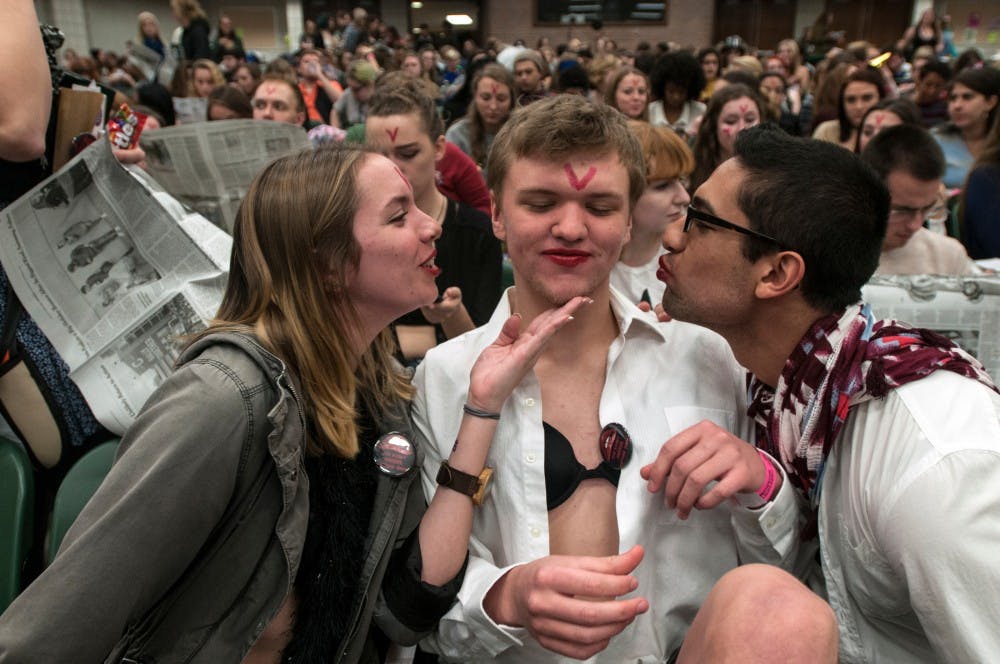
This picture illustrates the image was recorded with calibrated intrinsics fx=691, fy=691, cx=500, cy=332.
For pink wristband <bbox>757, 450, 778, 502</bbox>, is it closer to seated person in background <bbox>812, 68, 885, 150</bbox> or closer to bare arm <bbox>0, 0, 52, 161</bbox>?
bare arm <bbox>0, 0, 52, 161</bbox>

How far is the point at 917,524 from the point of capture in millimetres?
1125

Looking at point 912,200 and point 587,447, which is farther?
point 912,200

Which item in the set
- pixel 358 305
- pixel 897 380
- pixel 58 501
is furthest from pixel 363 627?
pixel 897 380

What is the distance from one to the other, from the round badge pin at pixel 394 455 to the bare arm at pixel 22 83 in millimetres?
991

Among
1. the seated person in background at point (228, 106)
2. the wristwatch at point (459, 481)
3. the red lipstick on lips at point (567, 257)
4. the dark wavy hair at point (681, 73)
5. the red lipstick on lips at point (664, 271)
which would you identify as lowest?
the wristwatch at point (459, 481)

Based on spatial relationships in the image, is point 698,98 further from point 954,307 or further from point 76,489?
point 76,489

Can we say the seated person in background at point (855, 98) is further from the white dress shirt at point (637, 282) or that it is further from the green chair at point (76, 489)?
the green chair at point (76, 489)

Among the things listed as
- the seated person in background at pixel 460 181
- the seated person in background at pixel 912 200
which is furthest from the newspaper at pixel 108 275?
the seated person in background at pixel 912 200

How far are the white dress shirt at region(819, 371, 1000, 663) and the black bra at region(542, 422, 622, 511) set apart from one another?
0.45m

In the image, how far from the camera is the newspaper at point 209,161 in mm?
2463

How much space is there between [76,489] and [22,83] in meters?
0.91

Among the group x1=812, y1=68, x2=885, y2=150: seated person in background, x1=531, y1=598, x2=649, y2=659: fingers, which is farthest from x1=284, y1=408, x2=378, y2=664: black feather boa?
x1=812, y1=68, x2=885, y2=150: seated person in background

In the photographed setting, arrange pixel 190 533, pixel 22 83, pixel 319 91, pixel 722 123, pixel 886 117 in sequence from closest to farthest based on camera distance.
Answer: pixel 190 533, pixel 22 83, pixel 886 117, pixel 722 123, pixel 319 91

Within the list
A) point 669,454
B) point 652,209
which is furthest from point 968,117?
point 669,454
